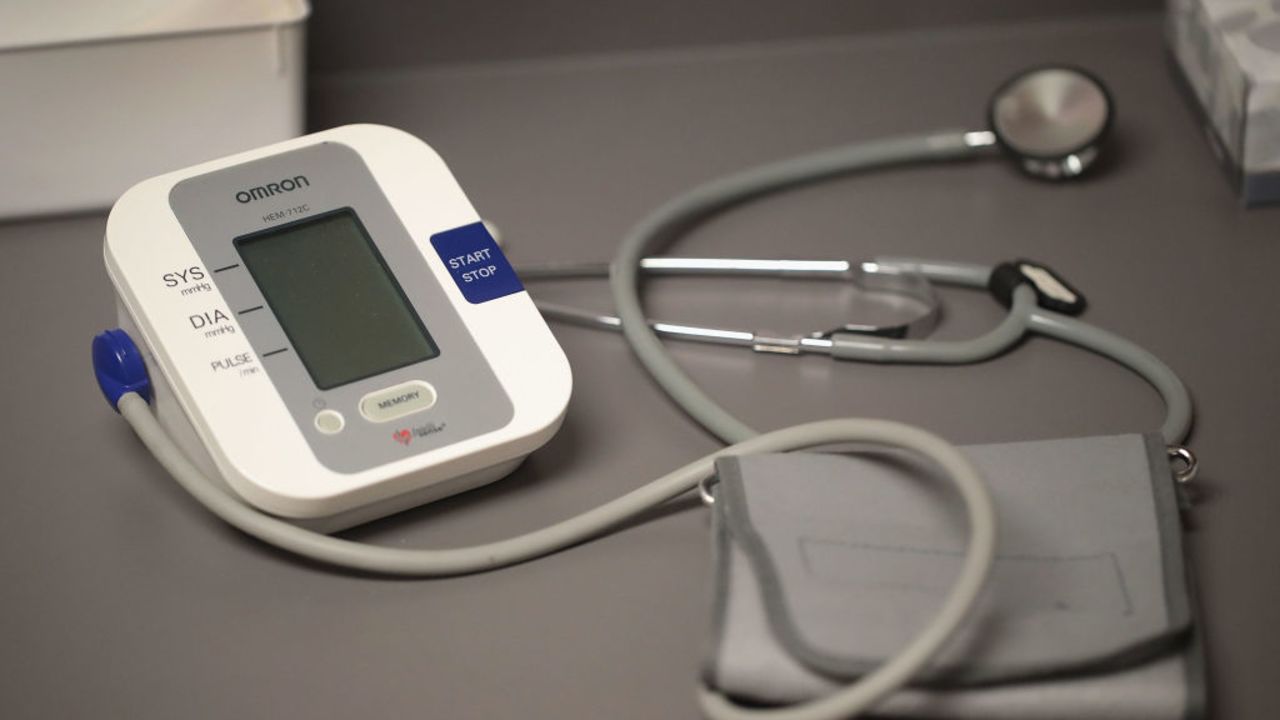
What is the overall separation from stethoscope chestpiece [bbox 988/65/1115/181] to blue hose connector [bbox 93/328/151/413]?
72 centimetres

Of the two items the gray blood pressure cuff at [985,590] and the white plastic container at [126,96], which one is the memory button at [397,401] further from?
the white plastic container at [126,96]

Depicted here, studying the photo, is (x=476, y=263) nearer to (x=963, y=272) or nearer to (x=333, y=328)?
(x=333, y=328)

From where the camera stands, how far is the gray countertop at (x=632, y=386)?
2.55 ft

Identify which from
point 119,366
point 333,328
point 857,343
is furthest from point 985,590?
point 119,366

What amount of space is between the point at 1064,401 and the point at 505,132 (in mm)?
578

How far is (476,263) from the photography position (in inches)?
35.6

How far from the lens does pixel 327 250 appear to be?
91cm

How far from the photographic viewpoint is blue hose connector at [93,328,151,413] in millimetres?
863

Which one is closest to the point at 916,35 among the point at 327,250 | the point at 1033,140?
the point at 1033,140

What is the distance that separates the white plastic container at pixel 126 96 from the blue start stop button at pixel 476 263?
27 cm

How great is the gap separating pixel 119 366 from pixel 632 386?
344 mm

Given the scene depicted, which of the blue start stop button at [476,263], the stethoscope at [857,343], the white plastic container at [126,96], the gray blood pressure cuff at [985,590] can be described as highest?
the white plastic container at [126,96]

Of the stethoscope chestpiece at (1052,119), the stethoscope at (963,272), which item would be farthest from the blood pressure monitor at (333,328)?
the stethoscope chestpiece at (1052,119)

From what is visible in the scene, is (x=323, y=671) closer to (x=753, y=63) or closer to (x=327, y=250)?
(x=327, y=250)
